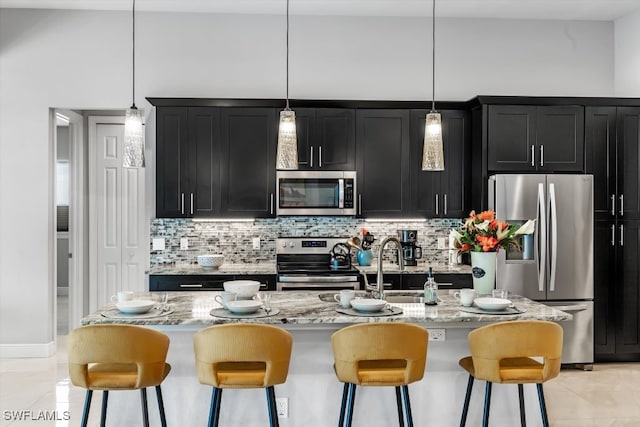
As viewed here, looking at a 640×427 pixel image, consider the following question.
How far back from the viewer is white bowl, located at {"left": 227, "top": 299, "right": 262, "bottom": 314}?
301 centimetres

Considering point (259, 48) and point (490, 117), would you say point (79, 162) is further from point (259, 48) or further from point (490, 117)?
point (490, 117)

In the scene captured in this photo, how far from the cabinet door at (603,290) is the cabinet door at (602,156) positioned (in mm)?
146

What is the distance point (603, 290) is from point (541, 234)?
2.68 feet

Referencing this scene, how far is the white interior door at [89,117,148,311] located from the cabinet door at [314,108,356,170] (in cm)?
208

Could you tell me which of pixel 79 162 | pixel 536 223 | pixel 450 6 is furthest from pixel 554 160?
pixel 79 162

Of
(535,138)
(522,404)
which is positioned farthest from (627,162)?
(522,404)

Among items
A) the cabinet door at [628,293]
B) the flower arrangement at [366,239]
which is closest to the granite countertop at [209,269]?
the flower arrangement at [366,239]

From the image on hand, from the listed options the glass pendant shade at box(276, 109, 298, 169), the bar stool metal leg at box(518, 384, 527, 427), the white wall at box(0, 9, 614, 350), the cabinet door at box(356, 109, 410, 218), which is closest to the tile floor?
the white wall at box(0, 9, 614, 350)

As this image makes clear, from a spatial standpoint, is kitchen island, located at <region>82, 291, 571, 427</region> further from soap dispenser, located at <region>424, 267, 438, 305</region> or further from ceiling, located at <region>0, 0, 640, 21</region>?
ceiling, located at <region>0, 0, 640, 21</region>

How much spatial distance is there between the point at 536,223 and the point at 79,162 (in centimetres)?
447

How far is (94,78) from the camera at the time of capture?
18.0ft

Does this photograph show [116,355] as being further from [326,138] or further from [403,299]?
[326,138]

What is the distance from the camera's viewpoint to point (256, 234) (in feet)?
18.4

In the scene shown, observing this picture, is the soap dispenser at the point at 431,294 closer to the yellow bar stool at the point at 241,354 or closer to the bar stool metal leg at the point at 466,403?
the bar stool metal leg at the point at 466,403
